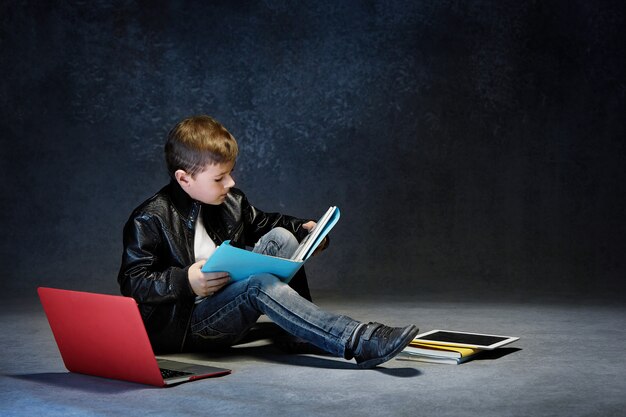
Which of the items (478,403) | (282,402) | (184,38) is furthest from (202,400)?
(184,38)

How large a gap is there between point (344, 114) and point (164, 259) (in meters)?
2.47

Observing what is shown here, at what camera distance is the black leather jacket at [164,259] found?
2580mm

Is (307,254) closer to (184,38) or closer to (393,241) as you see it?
(393,241)

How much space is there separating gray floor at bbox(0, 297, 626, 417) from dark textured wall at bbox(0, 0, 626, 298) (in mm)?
1786

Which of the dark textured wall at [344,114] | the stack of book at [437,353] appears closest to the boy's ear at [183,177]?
the stack of book at [437,353]

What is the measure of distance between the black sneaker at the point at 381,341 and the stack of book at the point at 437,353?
0.74 ft

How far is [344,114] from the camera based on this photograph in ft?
16.5

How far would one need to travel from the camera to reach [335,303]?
157 inches

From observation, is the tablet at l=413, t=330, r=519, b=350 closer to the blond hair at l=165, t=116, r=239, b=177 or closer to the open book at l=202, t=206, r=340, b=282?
the open book at l=202, t=206, r=340, b=282

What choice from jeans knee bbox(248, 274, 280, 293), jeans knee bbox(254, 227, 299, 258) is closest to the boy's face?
jeans knee bbox(254, 227, 299, 258)

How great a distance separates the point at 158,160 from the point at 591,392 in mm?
3184

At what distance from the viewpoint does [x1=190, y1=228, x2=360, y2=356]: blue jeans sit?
2471mm

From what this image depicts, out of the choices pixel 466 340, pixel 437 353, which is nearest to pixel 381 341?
pixel 437 353

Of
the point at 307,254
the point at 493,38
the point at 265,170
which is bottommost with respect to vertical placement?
the point at 307,254
